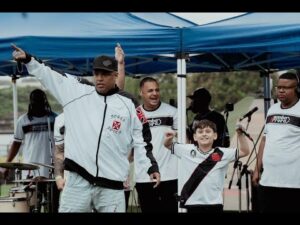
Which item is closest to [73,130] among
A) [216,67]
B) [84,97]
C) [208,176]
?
[84,97]

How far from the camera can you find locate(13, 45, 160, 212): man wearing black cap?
6.04 m

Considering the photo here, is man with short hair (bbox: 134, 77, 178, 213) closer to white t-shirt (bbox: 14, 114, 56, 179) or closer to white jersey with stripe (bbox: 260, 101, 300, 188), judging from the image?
white jersey with stripe (bbox: 260, 101, 300, 188)

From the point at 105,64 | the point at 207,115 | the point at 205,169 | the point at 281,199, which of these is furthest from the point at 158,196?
the point at 105,64

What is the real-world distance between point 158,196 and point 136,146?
2.29 m

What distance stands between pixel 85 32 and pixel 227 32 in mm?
1525

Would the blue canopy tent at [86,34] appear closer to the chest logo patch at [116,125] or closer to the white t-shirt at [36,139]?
the white t-shirt at [36,139]

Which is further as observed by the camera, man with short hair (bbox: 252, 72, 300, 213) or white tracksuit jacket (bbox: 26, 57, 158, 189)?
man with short hair (bbox: 252, 72, 300, 213)

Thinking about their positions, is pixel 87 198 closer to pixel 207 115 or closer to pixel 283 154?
pixel 283 154

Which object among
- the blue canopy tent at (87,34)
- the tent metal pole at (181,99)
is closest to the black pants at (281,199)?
the tent metal pole at (181,99)

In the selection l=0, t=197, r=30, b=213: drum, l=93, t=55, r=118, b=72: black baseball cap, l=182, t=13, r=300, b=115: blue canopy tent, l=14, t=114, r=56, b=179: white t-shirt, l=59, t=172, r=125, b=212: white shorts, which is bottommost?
l=0, t=197, r=30, b=213: drum

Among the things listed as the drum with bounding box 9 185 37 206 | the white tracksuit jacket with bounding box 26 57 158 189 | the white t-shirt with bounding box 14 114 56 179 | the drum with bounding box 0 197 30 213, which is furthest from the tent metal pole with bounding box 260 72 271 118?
the white tracksuit jacket with bounding box 26 57 158 189

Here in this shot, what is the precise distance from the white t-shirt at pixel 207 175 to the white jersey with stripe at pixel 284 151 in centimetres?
48

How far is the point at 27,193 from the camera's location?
27.3ft
